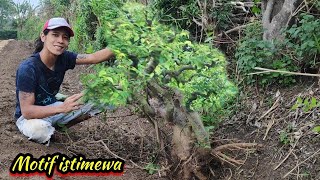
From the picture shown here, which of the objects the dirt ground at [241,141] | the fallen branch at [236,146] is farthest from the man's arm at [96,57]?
the fallen branch at [236,146]

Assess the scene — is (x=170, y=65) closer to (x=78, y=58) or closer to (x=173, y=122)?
(x=173, y=122)

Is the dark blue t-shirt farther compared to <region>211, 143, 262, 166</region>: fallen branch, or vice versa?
the dark blue t-shirt

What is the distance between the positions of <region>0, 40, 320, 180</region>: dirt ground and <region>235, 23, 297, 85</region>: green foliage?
4.8 inches

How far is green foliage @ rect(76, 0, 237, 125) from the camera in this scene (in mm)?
2600

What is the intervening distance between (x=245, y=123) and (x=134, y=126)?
122 cm

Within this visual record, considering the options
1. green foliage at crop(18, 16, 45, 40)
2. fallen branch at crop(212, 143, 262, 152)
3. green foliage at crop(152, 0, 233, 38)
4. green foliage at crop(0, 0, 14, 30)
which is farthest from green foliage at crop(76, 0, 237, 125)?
green foliage at crop(0, 0, 14, 30)

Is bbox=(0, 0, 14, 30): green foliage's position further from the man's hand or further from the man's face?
the man's hand

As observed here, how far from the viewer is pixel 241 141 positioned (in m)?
3.64

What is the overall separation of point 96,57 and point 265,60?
1.61m

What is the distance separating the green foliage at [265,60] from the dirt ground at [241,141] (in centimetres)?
12

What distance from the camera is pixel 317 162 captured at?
304 centimetres

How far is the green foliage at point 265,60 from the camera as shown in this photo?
395cm

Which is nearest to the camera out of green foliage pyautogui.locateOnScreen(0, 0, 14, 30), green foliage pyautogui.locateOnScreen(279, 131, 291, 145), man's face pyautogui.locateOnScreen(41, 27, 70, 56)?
green foliage pyautogui.locateOnScreen(279, 131, 291, 145)

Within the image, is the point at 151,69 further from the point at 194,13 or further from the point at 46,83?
the point at 194,13
